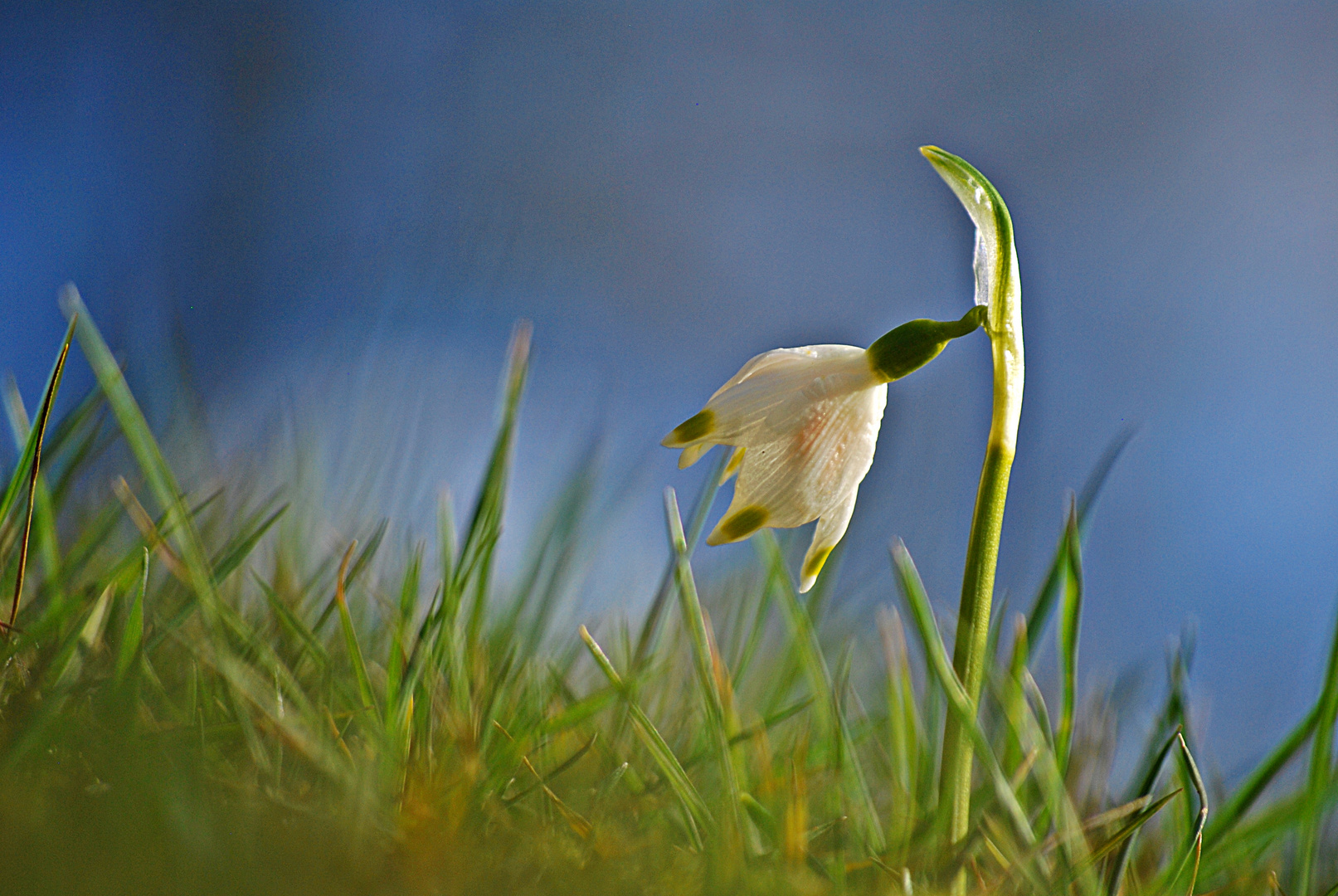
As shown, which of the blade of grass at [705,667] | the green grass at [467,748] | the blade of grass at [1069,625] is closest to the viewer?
the green grass at [467,748]

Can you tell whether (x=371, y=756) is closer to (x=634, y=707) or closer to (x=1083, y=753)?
(x=634, y=707)

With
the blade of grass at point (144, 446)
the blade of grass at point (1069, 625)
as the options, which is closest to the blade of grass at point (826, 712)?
the blade of grass at point (1069, 625)

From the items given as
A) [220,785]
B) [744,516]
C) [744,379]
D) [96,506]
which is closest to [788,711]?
[744,516]

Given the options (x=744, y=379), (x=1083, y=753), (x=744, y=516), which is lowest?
(x=1083, y=753)

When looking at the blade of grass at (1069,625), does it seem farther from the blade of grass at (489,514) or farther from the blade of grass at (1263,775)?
the blade of grass at (489,514)

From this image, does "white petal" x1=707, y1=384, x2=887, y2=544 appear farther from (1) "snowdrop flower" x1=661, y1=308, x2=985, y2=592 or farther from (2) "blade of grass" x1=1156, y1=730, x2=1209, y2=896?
(2) "blade of grass" x1=1156, y1=730, x2=1209, y2=896

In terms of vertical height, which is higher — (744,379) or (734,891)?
(744,379)
